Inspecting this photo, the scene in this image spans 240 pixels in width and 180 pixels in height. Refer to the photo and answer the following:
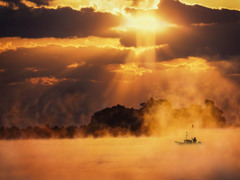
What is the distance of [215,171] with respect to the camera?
12594cm

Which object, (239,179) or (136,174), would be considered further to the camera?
(136,174)

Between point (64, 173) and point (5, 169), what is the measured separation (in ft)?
91.7

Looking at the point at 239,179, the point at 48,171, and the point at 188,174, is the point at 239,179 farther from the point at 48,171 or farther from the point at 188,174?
the point at 48,171

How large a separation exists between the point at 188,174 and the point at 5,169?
57.4 metres

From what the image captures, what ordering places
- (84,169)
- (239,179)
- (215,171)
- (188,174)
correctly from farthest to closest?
(84,169), (215,171), (188,174), (239,179)

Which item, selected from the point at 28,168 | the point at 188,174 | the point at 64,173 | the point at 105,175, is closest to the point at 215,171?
the point at 188,174

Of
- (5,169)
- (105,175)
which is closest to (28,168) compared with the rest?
(5,169)

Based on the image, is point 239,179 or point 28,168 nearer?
point 239,179

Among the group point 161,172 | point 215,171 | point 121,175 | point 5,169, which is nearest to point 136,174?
point 121,175

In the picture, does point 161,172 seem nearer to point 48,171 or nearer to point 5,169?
point 48,171

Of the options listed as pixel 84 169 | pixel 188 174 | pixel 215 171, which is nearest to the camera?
pixel 188 174

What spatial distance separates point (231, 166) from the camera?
138500mm

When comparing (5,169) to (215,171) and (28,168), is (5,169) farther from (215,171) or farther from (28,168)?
(215,171)

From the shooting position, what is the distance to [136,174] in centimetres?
11812
